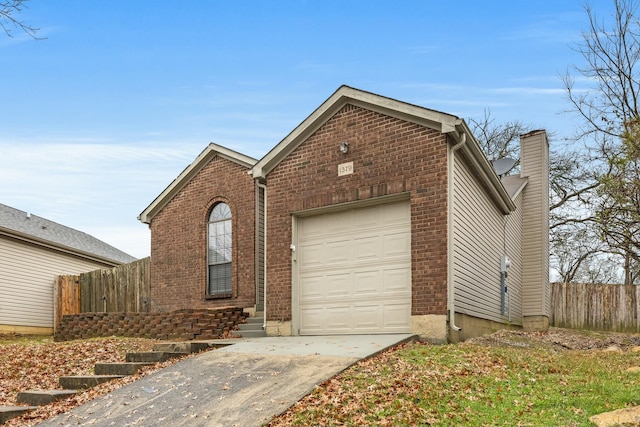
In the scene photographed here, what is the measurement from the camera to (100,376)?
34.4 ft

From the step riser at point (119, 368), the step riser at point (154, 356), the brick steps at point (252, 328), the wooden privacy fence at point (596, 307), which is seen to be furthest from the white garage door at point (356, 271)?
the wooden privacy fence at point (596, 307)

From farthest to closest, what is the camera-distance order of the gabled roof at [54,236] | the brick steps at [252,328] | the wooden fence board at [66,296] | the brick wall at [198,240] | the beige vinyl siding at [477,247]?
1. the gabled roof at [54,236]
2. the wooden fence board at [66,296]
3. the brick wall at [198,240]
4. the brick steps at [252,328]
5. the beige vinyl siding at [477,247]

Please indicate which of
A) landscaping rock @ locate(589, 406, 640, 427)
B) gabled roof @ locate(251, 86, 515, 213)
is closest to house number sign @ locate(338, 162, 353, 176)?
gabled roof @ locate(251, 86, 515, 213)

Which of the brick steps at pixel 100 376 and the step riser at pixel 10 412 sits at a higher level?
the brick steps at pixel 100 376

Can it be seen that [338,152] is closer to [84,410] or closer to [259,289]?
[259,289]

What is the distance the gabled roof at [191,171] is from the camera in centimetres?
1744

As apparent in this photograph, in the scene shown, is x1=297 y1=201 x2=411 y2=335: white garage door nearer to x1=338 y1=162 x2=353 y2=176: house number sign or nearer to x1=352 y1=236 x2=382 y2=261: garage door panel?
x1=352 y1=236 x2=382 y2=261: garage door panel

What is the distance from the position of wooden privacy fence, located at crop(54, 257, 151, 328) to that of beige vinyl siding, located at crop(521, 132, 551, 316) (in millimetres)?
11682

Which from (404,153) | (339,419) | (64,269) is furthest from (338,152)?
(64,269)

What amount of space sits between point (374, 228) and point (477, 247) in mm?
2837

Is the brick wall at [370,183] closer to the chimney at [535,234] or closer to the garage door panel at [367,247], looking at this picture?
the garage door panel at [367,247]

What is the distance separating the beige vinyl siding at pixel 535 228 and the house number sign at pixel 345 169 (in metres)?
8.80

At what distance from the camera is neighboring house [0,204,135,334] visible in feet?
71.4

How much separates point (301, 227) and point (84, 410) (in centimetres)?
616
